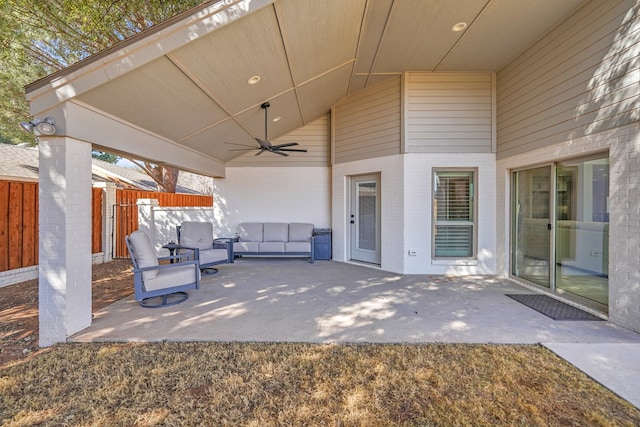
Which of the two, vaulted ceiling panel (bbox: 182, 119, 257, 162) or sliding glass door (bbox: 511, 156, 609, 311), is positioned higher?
vaulted ceiling panel (bbox: 182, 119, 257, 162)

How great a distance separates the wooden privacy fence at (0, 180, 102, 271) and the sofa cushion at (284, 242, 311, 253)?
4.91m

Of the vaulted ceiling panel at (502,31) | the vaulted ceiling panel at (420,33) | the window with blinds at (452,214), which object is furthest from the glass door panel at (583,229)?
the vaulted ceiling panel at (420,33)

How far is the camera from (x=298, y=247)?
7.00 m

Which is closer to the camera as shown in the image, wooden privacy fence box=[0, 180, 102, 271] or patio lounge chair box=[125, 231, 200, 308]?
patio lounge chair box=[125, 231, 200, 308]

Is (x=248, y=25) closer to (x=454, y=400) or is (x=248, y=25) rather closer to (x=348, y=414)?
(x=348, y=414)

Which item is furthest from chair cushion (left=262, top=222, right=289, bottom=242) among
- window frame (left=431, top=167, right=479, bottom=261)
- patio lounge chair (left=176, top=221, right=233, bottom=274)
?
window frame (left=431, top=167, right=479, bottom=261)

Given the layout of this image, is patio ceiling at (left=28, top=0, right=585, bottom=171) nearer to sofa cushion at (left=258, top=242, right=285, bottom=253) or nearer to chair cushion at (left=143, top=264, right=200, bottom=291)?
chair cushion at (left=143, top=264, right=200, bottom=291)

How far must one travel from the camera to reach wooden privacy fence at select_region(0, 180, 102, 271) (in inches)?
187

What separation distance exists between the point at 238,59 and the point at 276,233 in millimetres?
4573

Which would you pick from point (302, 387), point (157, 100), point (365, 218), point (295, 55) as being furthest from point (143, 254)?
point (365, 218)

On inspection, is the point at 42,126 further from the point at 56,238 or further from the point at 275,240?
the point at 275,240

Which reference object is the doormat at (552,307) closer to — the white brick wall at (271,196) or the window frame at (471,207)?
the window frame at (471,207)

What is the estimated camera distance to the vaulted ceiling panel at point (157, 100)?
10.0 feet

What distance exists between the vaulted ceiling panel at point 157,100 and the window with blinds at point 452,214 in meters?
4.66
